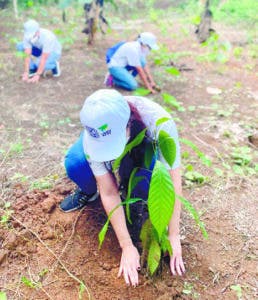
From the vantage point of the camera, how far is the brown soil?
171cm

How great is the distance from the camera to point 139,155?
1.69 meters

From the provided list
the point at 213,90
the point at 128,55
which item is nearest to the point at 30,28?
the point at 128,55

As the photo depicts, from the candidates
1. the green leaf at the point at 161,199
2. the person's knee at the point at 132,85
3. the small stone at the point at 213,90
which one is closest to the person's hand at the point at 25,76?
the person's knee at the point at 132,85

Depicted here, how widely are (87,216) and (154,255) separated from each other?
60cm

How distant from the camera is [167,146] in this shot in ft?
4.78

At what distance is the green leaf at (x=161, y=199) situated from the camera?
1282 millimetres

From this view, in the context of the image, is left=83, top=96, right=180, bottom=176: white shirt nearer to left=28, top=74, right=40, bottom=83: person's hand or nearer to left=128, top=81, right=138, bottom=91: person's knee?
left=128, top=81, right=138, bottom=91: person's knee

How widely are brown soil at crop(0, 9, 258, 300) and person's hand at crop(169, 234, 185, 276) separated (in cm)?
4

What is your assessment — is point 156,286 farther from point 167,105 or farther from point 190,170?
point 167,105

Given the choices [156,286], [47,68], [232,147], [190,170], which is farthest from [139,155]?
[47,68]

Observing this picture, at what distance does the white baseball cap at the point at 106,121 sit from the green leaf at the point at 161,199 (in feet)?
0.80

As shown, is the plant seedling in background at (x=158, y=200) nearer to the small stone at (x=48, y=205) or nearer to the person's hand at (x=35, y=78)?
the small stone at (x=48, y=205)

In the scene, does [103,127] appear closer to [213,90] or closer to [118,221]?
[118,221]

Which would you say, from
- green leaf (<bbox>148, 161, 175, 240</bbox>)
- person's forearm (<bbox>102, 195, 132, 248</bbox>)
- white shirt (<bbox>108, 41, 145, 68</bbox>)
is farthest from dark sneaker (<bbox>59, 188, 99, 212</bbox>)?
white shirt (<bbox>108, 41, 145, 68</bbox>)
